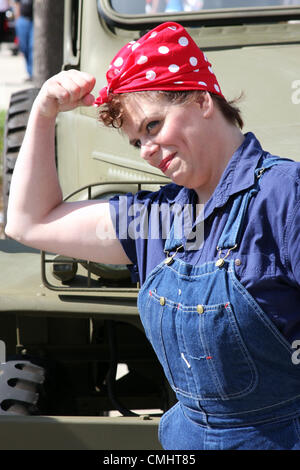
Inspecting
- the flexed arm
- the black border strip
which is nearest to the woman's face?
the flexed arm

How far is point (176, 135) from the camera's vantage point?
1.88m

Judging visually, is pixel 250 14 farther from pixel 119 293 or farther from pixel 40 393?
pixel 40 393

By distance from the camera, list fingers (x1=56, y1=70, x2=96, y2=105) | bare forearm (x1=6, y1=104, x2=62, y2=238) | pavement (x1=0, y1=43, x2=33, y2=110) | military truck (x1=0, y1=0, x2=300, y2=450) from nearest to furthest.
Answer: fingers (x1=56, y1=70, x2=96, y2=105) → bare forearm (x1=6, y1=104, x2=62, y2=238) → military truck (x1=0, y1=0, x2=300, y2=450) → pavement (x1=0, y1=43, x2=33, y2=110)

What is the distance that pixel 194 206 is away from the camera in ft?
6.64

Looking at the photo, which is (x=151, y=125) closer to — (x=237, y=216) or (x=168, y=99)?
(x=168, y=99)

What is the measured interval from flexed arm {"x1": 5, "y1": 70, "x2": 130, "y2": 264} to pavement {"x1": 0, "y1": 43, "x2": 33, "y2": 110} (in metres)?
9.98

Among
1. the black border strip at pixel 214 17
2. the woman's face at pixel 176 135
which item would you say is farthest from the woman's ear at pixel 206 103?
the black border strip at pixel 214 17

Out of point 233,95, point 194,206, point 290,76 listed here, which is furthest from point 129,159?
point 194,206

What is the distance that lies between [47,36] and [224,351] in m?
6.44

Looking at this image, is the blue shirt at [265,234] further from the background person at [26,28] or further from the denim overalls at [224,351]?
the background person at [26,28]

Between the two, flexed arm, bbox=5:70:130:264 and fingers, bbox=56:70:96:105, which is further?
flexed arm, bbox=5:70:130:264

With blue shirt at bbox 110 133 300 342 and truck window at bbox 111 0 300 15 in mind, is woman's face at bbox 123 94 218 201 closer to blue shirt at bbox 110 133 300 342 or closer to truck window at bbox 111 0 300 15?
blue shirt at bbox 110 133 300 342

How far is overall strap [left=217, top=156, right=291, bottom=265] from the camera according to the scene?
1.82 m

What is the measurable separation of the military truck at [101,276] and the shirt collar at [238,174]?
Answer: 913mm
